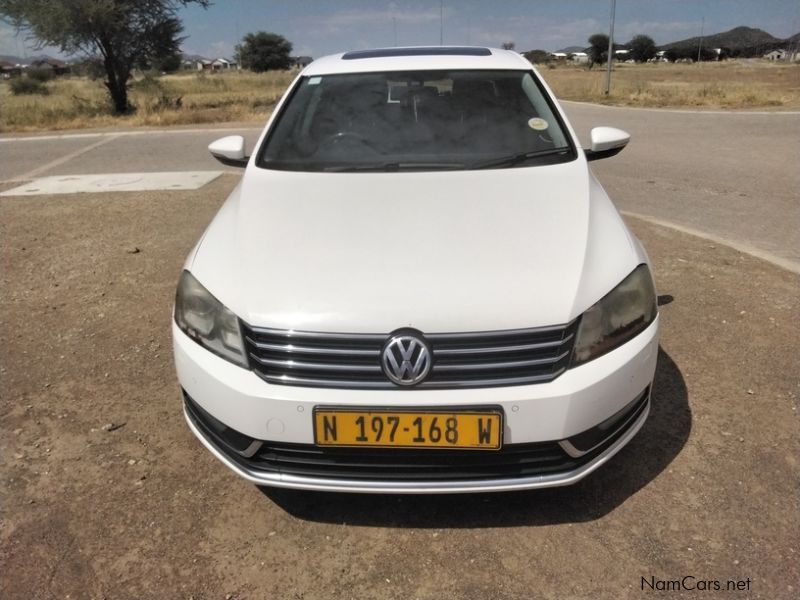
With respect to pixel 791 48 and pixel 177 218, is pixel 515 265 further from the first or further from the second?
pixel 791 48

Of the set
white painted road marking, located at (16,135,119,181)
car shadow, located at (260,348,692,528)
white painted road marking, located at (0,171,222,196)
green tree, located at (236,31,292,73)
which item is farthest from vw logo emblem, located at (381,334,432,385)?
green tree, located at (236,31,292,73)

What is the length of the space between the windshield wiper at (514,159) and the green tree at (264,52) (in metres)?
73.2

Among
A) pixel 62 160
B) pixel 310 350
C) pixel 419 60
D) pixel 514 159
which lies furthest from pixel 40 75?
pixel 310 350

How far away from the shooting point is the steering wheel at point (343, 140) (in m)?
3.23

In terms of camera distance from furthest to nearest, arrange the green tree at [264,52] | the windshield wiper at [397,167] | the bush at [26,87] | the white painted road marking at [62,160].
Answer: the green tree at [264,52], the bush at [26,87], the white painted road marking at [62,160], the windshield wiper at [397,167]

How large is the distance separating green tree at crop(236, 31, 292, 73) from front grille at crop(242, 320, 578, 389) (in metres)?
74.3

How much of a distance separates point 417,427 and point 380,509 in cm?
62

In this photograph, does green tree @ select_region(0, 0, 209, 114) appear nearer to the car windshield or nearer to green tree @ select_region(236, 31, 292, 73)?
the car windshield

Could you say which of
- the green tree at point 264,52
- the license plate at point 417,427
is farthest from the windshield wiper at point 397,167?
the green tree at point 264,52

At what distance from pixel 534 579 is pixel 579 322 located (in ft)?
2.77

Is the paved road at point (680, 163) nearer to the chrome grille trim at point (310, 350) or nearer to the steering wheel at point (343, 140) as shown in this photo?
the steering wheel at point (343, 140)

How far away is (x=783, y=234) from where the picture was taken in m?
5.88

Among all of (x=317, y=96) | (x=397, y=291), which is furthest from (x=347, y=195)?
(x=317, y=96)

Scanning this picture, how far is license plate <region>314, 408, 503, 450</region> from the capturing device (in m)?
2.01
